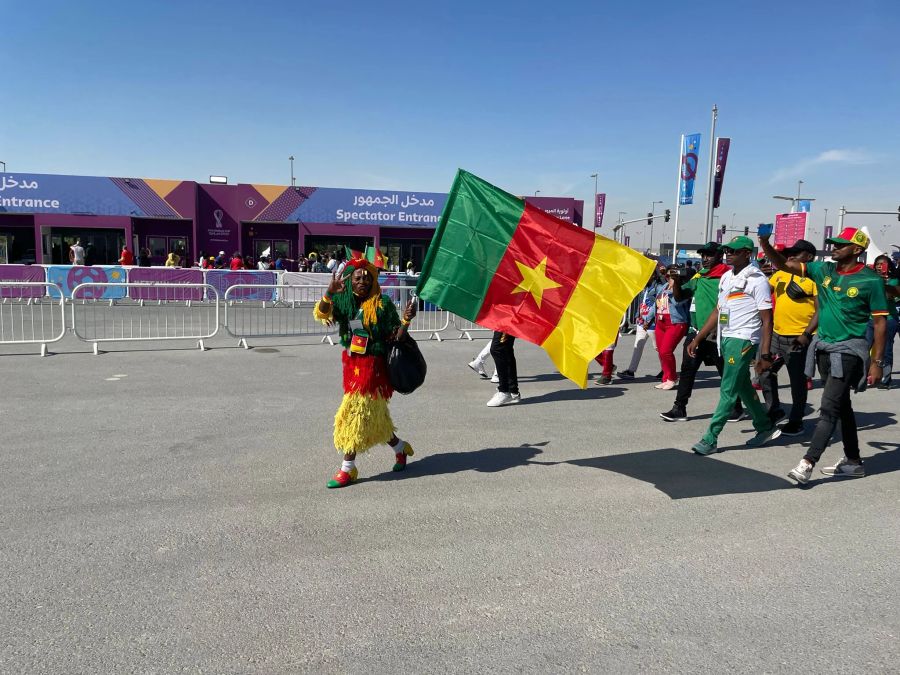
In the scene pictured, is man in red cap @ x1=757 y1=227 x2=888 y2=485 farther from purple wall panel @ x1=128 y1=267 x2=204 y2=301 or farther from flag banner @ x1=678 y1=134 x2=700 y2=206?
flag banner @ x1=678 y1=134 x2=700 y2=206

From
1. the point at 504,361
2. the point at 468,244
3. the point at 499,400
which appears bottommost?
the point at 499,400

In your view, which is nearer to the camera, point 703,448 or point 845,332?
point 845,332

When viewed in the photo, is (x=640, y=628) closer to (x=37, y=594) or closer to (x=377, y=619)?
(x=377, y=619)

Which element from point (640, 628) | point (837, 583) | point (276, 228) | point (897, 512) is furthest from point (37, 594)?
point (276, 228)

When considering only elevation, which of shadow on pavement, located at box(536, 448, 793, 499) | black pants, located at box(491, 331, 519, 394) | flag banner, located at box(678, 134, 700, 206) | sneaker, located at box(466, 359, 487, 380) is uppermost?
flag banner, located at box(678, 134, 700, 206)

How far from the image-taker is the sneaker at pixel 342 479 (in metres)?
4.71

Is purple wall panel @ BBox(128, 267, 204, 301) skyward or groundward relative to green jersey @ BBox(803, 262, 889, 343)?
groundward

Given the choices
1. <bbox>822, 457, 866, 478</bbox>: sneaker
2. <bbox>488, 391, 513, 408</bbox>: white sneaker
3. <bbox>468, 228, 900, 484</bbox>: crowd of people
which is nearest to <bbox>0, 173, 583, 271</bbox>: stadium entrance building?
<bbox>488, 391, 513, 408</bbox>: white sneaker

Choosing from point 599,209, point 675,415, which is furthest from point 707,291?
point 599,209

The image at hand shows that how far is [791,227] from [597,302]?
2672cm

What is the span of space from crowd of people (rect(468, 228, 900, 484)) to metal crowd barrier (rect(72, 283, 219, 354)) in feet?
22.7

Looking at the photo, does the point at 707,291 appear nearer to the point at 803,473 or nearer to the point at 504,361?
the point at 504,361

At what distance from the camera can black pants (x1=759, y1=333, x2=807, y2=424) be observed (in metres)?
6.52

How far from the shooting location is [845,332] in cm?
497
